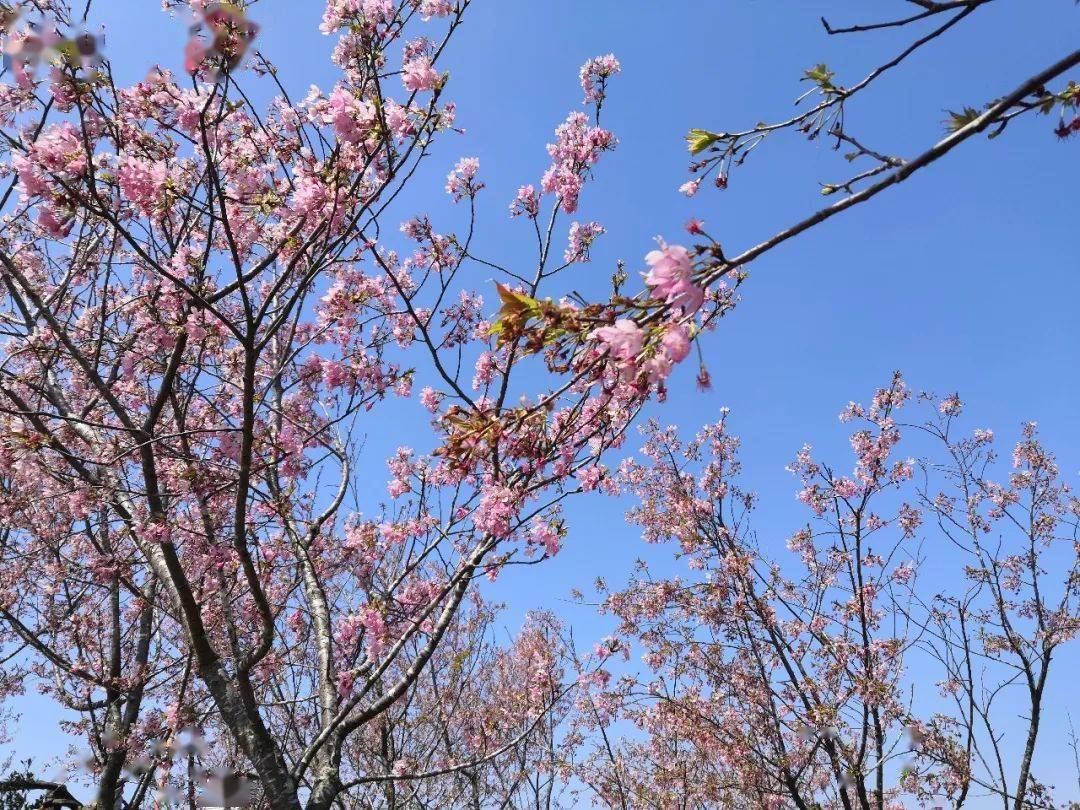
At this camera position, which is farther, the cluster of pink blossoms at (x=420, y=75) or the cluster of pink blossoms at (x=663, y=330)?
the cluster of pink blossoms at (x=420, y=75)

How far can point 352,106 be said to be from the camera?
3.71 m

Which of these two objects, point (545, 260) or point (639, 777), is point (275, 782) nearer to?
point (545, 260)

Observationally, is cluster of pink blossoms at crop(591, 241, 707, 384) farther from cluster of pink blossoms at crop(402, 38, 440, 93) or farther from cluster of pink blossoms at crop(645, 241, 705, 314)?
cluster of pink blossoms at crop(402, 38, 440, 93)

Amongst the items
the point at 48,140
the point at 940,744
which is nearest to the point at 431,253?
the point at 48,140

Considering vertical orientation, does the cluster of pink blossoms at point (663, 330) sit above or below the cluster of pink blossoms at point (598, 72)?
below

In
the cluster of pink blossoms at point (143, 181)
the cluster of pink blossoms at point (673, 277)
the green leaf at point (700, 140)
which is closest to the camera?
the cluster of pink blossoms at point (673, 277)

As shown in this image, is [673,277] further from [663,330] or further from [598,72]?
[598,72]

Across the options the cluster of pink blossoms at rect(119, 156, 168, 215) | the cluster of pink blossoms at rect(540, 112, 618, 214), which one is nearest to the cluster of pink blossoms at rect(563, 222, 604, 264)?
the cluster of pink blossoms at rect(540, 112, 618, 214)

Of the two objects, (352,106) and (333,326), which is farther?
(333,326)

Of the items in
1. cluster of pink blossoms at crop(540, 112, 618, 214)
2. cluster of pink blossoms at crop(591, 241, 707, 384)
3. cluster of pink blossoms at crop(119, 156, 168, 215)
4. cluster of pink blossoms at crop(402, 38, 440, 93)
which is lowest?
cluster of pink blossoms at crop(591, 241, 707, 384)

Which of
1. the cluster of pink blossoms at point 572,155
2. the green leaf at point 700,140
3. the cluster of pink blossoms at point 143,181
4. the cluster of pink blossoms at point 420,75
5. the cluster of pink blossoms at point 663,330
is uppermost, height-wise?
the cluster of pink blossoms at point 572,155

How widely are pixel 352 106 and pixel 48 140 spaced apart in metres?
1.63

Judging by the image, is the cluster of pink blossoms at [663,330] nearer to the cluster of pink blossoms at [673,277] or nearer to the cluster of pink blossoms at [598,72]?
the cluster of pink blossoms at [673,277]

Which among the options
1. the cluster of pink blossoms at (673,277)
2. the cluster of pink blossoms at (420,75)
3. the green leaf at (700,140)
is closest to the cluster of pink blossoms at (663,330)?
the cluster of pink blossoms at (673,277)
